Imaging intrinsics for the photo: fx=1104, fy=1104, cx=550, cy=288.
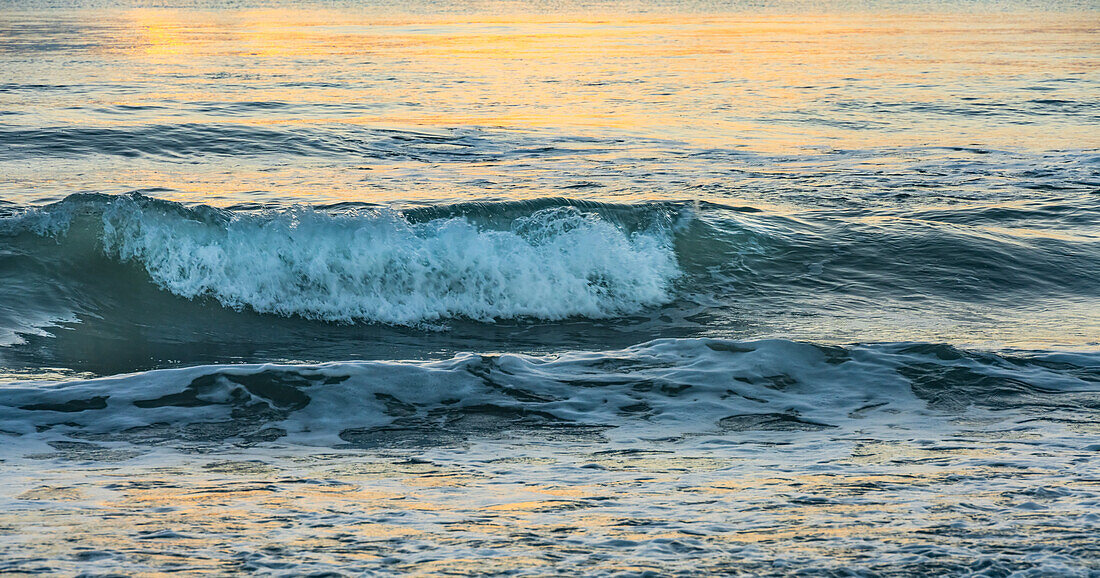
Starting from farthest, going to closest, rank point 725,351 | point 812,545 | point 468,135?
1. point 468,135
2. point 725,351
3. point 812,545

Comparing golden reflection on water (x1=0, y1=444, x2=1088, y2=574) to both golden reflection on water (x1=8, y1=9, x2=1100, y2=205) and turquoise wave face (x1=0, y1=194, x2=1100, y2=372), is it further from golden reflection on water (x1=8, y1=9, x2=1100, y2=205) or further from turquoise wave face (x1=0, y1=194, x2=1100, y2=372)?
golden reflection on water (x1=8, y1=9, x2=1100, y2=205)

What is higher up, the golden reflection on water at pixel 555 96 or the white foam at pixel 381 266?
the golden reflection on water at pixel 555 96

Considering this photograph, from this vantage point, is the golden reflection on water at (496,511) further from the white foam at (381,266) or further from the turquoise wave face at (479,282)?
the white foam at (381,266)

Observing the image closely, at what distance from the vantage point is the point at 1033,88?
26.4 meters

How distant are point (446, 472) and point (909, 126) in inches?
690

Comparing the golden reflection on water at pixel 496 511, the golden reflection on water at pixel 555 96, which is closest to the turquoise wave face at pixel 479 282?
the golden reflection on water at pixel 555 96

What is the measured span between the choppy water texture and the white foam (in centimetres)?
4

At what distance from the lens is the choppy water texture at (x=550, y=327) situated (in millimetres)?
4637

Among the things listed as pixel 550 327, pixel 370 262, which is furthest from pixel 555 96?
pixel 550 327

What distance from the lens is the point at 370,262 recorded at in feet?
37.8

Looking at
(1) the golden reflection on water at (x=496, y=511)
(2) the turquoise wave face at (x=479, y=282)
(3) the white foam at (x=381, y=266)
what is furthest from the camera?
(3) the white foam at (x=381, y=266)

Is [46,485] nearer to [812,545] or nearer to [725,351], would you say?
[812,545]

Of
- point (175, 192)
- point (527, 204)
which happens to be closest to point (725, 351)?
point (527, 204)

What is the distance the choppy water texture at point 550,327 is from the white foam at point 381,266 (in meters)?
0.04
